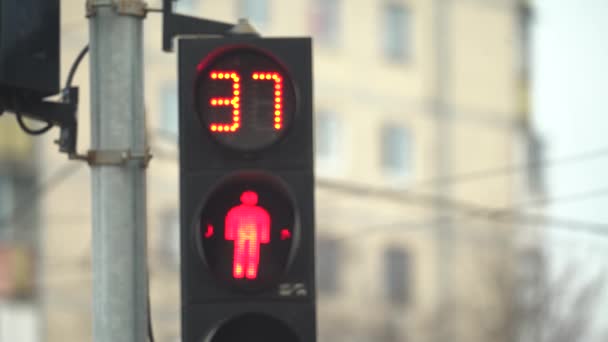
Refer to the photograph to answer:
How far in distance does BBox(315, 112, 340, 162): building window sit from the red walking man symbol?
35.3 meters

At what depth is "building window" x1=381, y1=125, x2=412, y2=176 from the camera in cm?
4341

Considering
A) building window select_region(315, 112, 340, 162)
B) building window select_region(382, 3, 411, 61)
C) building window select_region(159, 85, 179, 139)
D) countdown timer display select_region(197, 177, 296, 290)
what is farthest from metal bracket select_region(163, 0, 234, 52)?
building window select_region(382, 3, 411, 61)

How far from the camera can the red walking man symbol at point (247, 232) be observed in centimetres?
648

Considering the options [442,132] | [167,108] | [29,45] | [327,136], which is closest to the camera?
[29,45]

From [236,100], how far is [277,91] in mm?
138

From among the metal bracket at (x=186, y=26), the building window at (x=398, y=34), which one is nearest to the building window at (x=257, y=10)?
the building window at (x=398, y=34)

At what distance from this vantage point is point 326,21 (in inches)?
1656

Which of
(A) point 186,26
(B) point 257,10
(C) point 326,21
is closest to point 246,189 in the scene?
(A) point 186,26

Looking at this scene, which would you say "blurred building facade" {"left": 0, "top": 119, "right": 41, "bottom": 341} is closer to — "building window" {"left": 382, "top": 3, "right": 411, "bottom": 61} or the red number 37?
"building window" {"left": 382, "top": 3, "right": 411, "bottom": 61}

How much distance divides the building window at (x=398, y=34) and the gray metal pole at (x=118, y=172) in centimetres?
3667

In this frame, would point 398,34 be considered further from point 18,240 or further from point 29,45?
point 29,45

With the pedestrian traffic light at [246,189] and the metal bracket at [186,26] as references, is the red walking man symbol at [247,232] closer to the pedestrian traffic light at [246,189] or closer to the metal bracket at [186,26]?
the pedestrian traffic light at [246,189]

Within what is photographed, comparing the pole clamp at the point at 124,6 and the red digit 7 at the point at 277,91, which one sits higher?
the pole clamp at the point at 124,6

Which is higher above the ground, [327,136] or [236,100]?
[236,100]
